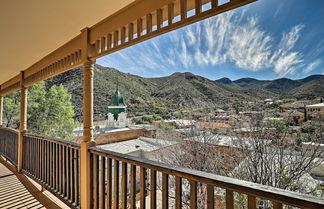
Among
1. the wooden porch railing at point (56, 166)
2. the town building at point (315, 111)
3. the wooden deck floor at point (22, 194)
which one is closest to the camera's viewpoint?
the town building at point (315, 111)

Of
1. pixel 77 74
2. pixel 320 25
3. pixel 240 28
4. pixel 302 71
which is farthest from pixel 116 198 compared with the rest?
pixel 77 74

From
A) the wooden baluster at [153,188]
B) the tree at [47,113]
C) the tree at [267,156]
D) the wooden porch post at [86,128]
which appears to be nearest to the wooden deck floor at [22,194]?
the wooden porch post at [86,128]

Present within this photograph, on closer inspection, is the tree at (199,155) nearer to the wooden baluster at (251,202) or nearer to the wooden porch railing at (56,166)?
the wooden porch railing at (56,166)

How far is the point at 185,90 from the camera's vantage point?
15.2ft

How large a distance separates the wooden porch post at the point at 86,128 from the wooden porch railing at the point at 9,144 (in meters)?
3.11

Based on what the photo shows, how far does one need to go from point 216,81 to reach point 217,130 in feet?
4.19

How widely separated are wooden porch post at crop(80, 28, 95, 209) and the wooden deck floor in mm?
816

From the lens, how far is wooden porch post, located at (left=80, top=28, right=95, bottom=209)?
6.82 ft

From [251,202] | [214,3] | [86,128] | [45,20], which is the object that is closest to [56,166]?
[86,128]

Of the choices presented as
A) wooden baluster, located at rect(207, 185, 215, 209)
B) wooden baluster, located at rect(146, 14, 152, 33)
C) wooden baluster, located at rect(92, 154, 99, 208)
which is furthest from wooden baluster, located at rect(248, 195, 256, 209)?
wooden baluster, located at rect(92, 154, 99, 208)

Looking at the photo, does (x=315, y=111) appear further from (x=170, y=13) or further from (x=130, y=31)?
(x=130, y=31)

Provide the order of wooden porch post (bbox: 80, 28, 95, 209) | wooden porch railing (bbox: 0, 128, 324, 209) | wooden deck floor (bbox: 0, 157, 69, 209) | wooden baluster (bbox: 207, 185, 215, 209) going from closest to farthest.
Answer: wooden porch railing (bbox: 0, 128, 324, 209) → wooden baluster (bbox: 207, 185, 215, 209) → wooden porch post (bbox: 80, 28, 95, 209) → wooden deck floor (bbox: 0, 157, 69, 209)

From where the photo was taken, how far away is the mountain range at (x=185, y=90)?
2.75m

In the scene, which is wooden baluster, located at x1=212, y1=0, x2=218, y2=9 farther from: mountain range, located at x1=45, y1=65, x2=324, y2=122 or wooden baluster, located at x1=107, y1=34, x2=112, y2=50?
mountain range, located at x1=45, y1=65, x2=324, y2=122
